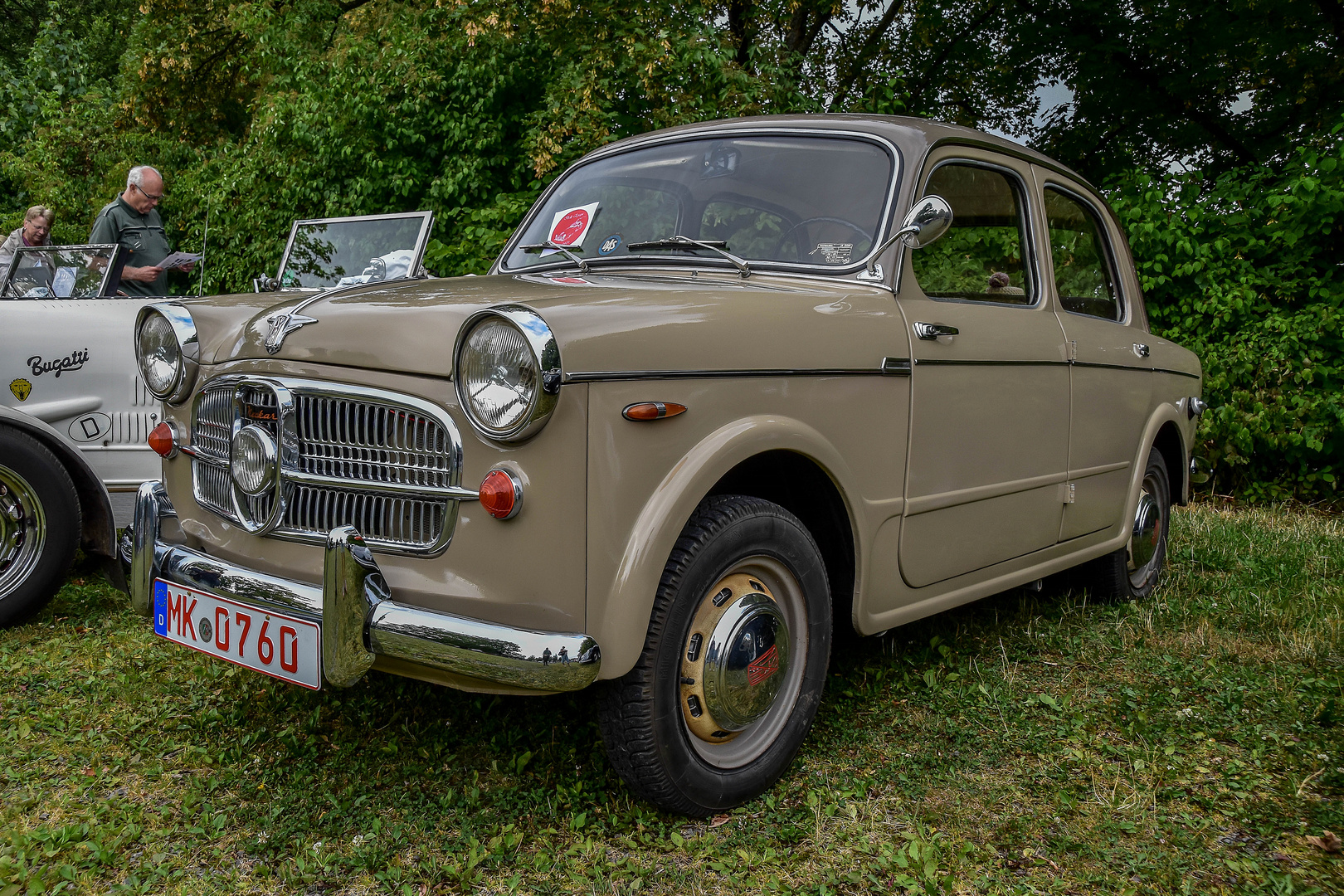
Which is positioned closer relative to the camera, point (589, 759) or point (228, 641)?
point (228, 641)

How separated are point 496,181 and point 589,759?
7.79m

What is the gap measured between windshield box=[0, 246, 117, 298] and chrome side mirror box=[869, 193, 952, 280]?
3487 millimetres

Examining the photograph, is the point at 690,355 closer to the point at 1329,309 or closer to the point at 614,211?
the point at 614,211

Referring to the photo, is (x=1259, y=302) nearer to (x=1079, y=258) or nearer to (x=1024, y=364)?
(x=1079, y=258)

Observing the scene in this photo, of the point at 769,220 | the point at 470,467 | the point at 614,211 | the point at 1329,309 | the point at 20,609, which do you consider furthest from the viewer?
the point at 1329,309

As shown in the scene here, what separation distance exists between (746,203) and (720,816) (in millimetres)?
1841

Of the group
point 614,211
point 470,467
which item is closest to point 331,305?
point 470,467

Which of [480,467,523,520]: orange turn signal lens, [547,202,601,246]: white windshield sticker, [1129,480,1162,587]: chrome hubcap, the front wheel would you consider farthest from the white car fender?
[1129,480,1162,587]: chrome hubcap

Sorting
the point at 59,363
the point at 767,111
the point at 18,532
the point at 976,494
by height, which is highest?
the point at 767,111

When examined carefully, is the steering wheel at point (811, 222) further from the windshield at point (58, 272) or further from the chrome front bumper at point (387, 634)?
the windshield at point (58, 272)

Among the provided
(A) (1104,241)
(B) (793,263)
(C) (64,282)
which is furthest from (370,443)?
(A) (1104,241)

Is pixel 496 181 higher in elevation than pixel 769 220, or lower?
higher

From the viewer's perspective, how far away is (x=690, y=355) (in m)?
2.32

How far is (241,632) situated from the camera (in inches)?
95.4
